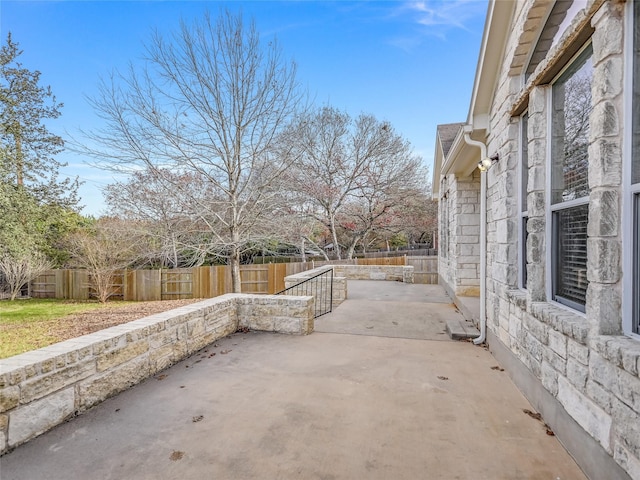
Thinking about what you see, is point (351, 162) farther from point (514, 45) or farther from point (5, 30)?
point (5, 30)

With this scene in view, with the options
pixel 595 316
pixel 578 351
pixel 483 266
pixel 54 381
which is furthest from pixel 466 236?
pixel 54 381

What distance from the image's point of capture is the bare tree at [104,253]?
13.3 m

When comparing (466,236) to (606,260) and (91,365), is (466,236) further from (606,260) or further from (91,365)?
(91,365)

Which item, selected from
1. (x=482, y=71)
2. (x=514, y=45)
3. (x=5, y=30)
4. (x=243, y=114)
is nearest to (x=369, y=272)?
(x=243, y=114)

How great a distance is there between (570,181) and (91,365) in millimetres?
4530

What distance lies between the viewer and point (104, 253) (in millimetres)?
13719

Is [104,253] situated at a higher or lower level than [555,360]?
higher

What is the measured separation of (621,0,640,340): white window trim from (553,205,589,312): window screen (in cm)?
62

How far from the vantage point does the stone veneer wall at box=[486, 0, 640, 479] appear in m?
1.72

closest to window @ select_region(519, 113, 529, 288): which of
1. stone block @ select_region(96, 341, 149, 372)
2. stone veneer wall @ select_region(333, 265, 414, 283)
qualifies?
stone block @ select_region(96, 341, 149, 372)

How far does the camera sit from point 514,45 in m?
3.66

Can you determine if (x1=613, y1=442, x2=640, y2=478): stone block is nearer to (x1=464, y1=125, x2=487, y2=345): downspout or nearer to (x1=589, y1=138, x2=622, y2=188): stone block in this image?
(x1=589, y1=138, x2=622, y2=188): stone block

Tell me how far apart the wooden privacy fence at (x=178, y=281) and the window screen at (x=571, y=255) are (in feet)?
34.0

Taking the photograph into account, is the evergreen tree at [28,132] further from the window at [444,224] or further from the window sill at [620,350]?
the window sill at [620,350]
